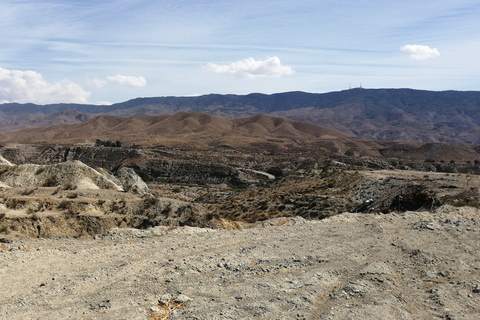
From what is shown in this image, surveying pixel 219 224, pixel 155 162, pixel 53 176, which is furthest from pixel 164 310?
pixel 155 162

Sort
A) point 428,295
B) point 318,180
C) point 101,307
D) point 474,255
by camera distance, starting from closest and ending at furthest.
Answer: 1. point 101,307
2. point 428,295
3. point 474,255
4. point 318,180

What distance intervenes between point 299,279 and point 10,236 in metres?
10.9

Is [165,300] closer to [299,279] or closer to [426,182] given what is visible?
[299,279]

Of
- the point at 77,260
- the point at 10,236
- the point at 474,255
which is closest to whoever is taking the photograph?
the point at 77,260

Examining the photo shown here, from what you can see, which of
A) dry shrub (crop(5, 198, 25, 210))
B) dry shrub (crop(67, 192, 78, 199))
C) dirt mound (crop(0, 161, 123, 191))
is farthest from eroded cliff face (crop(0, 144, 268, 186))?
dry shrub (crop(5, 198, 25, 210))

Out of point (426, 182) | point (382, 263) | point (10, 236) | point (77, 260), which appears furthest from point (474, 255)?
point (426, 182)

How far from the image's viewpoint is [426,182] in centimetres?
3050

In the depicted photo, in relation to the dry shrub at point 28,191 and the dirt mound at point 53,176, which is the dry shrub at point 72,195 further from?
the dirt mound at point 53,176

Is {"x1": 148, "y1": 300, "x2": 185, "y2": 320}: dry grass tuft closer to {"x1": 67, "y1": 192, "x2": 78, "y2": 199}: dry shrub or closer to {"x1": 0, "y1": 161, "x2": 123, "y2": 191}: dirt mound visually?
{"x1": 67, "y1": 192, "x2": 78, "y2": 199}: dry shrub

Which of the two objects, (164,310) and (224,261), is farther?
(224,261)

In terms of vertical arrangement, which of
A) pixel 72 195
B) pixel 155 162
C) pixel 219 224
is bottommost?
pixel 155 162

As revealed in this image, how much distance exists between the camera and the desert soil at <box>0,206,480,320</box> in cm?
885

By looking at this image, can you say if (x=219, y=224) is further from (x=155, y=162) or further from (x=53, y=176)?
(x=155, y=162)

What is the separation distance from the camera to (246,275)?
11000 mm
